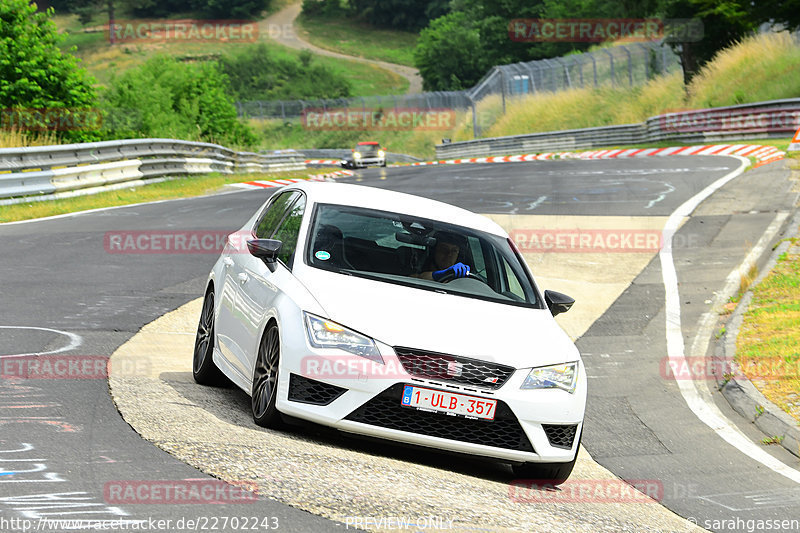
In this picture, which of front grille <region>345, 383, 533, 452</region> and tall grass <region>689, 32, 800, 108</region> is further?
tall grass <region>689, 32, 800, 108</region>

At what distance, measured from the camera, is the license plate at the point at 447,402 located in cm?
655

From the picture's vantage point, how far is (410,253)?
312 inches

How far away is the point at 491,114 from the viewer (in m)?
64.4

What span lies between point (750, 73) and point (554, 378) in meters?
41.1

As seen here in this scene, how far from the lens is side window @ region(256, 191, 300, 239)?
27.9ft

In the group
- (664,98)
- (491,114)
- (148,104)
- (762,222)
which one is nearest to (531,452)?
(762,222)

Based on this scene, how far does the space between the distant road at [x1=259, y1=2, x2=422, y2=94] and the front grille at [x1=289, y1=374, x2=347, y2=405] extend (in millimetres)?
118372

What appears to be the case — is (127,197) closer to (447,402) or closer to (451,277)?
(451,277)

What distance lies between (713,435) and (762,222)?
10.5 meters
